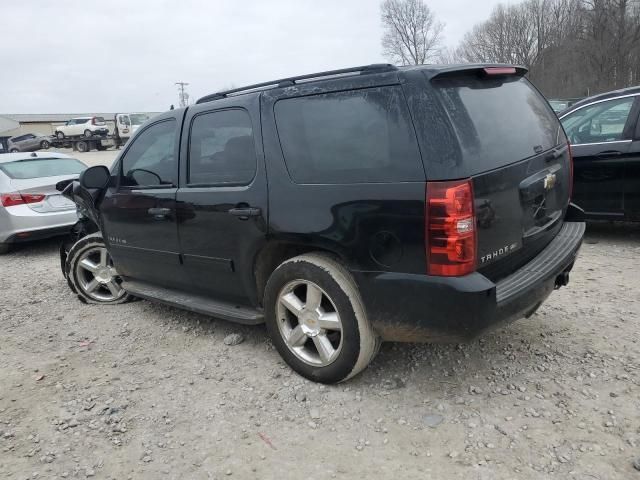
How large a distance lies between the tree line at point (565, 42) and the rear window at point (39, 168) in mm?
40343

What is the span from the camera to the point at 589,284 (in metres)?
4.50

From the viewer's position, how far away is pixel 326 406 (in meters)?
2.93

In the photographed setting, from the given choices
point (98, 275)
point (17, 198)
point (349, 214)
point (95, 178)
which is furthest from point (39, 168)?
point (349, 214)

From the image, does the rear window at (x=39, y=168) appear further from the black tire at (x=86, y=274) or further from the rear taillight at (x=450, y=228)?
the rear taillight at (x=450, y=228)

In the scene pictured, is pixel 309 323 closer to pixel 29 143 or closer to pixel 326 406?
pixel 326 406

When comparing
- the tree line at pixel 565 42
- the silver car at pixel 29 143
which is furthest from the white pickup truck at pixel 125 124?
the tree line at pixel 565 42

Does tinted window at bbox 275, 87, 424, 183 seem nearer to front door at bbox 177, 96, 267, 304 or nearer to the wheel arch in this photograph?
front door at bbox 177, 96, 267, 304

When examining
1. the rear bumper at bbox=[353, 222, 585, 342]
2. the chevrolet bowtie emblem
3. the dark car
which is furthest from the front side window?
the rear bumper at bbox=[353, 222, 585, 342]

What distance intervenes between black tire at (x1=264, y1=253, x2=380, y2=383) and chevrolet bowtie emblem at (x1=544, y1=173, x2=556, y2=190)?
4.30 feet

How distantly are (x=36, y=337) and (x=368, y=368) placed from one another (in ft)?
9.48

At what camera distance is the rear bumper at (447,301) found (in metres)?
2.45

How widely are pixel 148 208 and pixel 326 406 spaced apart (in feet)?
6.83

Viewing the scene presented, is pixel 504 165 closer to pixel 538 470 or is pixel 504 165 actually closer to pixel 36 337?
pixel 538 470

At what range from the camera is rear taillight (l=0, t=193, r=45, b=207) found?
6.88 meters
